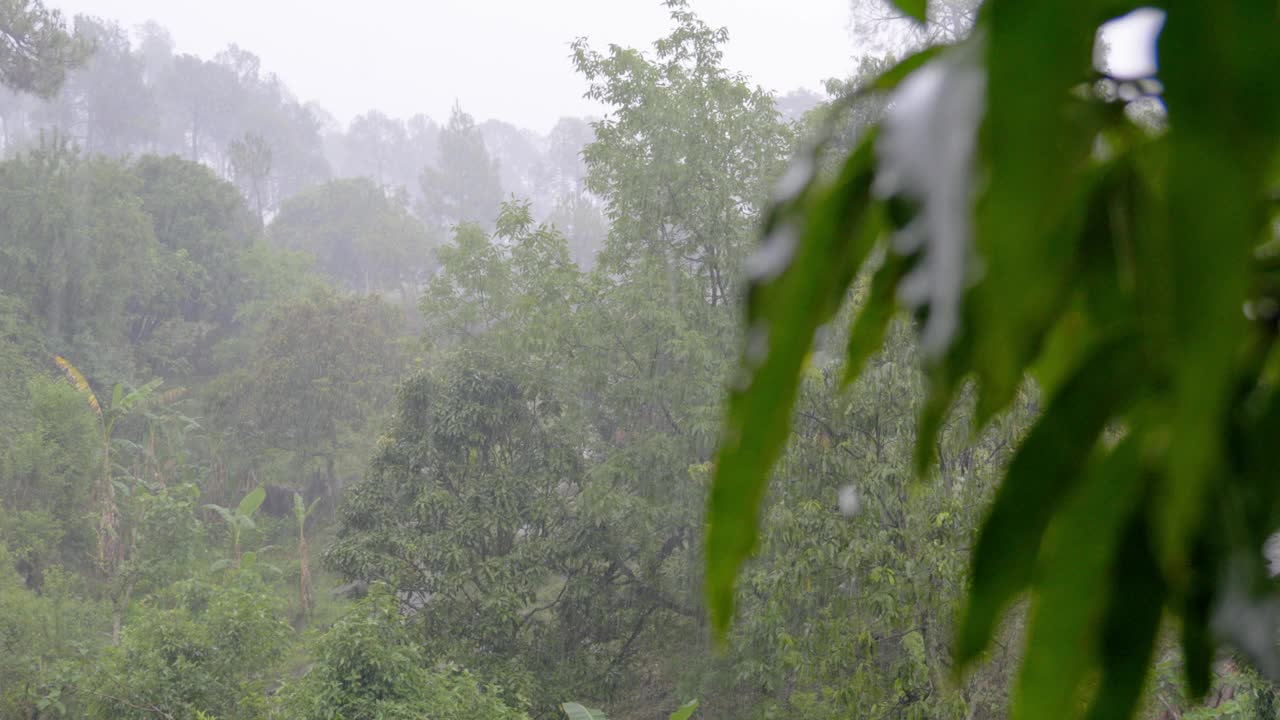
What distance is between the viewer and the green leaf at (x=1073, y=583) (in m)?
0.18

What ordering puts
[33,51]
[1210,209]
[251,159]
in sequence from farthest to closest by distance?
1. [251,159]
2. [33,51]
3. [1210,209]

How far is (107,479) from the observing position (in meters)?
9.43

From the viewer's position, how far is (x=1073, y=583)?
19cm

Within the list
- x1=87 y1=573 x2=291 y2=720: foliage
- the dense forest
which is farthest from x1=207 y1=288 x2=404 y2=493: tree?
x1=87 y1=573 x2=291 y2=720: foliage

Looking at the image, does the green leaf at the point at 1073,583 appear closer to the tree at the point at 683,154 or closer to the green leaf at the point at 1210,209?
the green leaf at the point at 1210,209

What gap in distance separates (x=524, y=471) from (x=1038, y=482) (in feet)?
23.4

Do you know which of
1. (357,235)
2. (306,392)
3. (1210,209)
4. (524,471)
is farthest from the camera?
(357,235)

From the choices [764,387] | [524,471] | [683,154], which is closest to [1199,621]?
[764,387]

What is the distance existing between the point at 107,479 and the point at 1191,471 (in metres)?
→ 10.8

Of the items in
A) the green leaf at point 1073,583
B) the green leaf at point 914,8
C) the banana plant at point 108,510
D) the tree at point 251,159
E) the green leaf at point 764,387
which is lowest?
the banana plant at point 108,510

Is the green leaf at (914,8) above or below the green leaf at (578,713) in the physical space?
above

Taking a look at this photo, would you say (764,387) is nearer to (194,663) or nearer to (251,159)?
(194,663)

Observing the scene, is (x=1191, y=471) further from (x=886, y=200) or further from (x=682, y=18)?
(x=682, y=18)

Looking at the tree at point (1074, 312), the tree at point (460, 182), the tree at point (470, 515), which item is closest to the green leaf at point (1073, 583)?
the tree at point (1074, 312)
